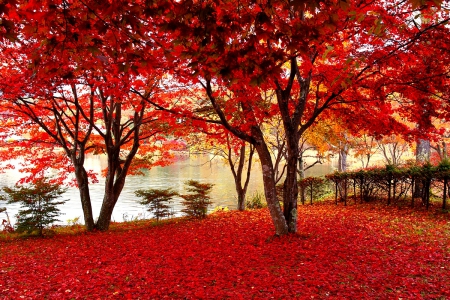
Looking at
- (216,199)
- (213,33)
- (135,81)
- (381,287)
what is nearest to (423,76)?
(381,287)

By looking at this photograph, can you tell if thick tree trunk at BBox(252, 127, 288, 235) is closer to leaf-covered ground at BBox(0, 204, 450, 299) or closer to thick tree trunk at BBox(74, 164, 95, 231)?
leaf-covered ground at BBox(0, 204, 450, 299)

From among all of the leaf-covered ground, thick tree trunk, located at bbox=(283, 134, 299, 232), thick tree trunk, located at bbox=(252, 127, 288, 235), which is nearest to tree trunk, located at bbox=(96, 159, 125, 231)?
the leaf-covered ground

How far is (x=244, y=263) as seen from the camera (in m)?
5.16

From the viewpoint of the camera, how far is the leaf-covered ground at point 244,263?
13.0 ft

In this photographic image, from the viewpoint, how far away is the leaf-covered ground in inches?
156

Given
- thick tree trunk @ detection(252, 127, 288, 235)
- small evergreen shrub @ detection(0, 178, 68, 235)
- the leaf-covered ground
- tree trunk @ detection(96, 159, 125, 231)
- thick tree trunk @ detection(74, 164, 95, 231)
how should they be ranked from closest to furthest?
the leaf-covered ground, thick tree trunk @ detection(252, 127, 288, 235), small evergreen shrub @ detection(0, 178, 68, 235), thick tree trunk @ detection(74, 164, 95, 231), tree trunk @ detection(96, 159, 125, 231)

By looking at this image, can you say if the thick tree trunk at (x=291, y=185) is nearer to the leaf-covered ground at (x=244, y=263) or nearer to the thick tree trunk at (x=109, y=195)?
the leaf-covered ground at (x=244, y=263)

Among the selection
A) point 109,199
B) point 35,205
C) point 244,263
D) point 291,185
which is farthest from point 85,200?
point 291,185

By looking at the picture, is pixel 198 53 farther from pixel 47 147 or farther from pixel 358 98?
pixel 47 147

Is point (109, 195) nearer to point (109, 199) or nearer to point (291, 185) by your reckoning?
point (109, 199)

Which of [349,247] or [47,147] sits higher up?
[47,147]

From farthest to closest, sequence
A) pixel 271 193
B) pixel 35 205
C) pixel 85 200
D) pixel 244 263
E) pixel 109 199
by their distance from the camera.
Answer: pixel 109 199
pixel 85 200
pixel 35 205
pixel 271 193
pixel 244 263

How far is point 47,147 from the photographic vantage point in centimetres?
1115

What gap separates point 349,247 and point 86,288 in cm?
467
